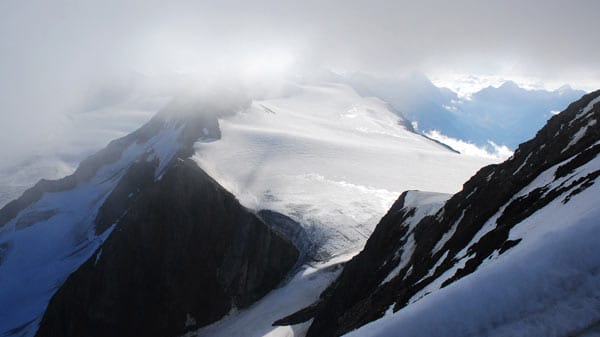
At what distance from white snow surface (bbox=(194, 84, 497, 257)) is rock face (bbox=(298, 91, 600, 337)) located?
1428 inches

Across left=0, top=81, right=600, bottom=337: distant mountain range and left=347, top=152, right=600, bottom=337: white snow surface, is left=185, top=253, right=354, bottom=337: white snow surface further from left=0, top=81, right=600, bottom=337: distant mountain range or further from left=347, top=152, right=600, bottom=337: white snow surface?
left=347, top=152, right=600, bottom=337: white snow surface

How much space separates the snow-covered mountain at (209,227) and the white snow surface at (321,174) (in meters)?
0.36

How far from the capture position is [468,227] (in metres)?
27.2

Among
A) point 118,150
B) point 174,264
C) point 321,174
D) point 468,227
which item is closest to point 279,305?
point 174,264

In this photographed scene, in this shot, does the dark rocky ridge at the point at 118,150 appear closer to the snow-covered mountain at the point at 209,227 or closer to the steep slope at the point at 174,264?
the snow-covered mountain at the point at 209,227

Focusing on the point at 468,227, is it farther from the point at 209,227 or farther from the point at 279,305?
the point at 209,227

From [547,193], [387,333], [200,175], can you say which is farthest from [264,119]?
[387,333]

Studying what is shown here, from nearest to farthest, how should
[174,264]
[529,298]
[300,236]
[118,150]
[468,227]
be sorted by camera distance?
1. [529,298]
2. [468,227]
3. [300,236]
4. [174,264]
5. [118,150]

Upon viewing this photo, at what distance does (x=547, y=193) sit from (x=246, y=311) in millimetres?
63828

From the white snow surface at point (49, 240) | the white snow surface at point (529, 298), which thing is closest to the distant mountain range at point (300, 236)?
the white snow surface at point (529, 298)

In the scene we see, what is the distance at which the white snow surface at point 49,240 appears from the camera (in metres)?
132

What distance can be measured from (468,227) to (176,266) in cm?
7151

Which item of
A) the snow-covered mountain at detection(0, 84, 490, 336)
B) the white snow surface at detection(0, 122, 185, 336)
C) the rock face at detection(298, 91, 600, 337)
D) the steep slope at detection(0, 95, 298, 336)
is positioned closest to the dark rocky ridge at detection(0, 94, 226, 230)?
the white snow surface at detection(0, 122, 185, 336)

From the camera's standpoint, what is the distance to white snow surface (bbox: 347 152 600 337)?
31.6 ft
